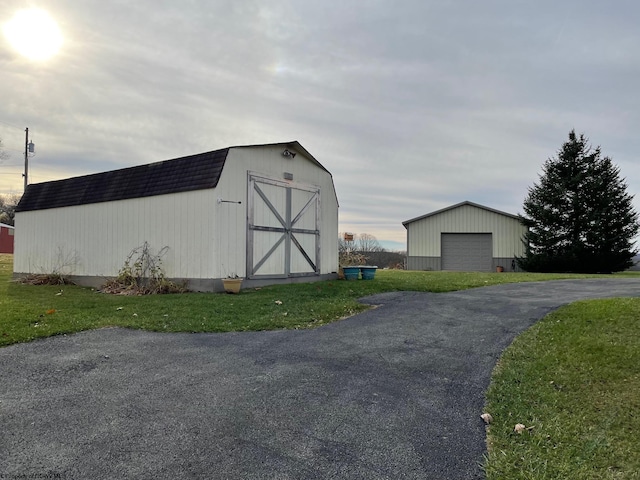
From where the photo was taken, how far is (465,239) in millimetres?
22469

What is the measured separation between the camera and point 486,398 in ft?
11.0

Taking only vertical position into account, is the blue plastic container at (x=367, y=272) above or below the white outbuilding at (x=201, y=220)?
below

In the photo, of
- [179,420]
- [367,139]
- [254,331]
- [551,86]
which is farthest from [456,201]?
[179,420]

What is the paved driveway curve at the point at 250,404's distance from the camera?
2.34 meters

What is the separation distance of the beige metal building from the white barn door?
12296mm

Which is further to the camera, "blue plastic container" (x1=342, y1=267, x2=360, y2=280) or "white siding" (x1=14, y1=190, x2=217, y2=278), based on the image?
"blue plastic container" (x1=342, y1=267, x2=360, y2=280)

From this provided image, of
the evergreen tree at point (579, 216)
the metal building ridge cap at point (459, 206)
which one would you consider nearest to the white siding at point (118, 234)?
the metal building ridge cap at point (459, 206)

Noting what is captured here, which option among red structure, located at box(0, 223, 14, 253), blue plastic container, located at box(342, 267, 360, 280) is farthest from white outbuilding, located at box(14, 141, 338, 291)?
red structure, located at box(0, 223, 14, 253)

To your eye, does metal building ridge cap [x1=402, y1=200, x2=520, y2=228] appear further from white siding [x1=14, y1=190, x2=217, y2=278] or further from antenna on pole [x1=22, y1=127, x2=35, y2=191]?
antenna on pole [x1=22, y1=127, x2=35, y2=191]

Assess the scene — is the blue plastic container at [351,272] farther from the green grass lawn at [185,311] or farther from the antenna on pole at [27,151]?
the antenna on pole at [27,151]

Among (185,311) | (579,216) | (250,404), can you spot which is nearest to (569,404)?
(250,404)

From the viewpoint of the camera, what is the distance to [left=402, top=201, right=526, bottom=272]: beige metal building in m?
21.6

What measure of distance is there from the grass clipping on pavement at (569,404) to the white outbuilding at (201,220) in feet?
23.6

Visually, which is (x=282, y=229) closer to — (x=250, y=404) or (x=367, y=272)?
(x=367, y=272)
